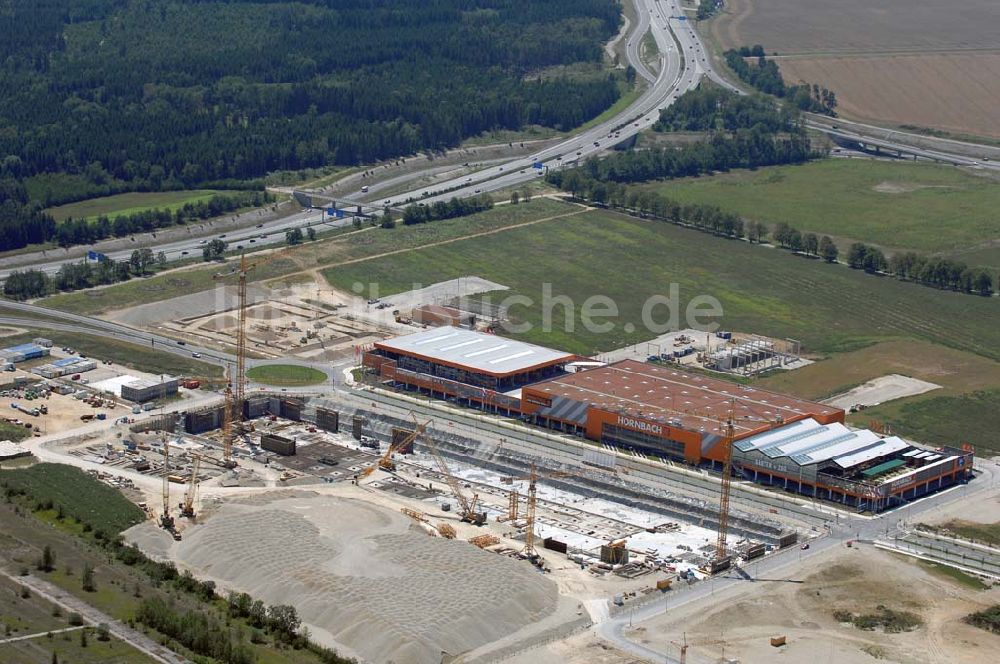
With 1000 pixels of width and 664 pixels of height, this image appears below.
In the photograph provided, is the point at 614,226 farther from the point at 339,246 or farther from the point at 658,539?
the point at 658,539

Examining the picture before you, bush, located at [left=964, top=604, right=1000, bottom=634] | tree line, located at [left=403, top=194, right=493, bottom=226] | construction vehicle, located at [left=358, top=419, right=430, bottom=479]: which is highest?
tree line, located at [left=403, top=194, right=493, bottom=226]

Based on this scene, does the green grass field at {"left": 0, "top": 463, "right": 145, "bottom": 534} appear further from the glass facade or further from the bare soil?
the glass facade

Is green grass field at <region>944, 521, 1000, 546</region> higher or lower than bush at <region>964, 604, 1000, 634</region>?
lower

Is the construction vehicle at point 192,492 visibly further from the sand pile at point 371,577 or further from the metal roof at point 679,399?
the metal roof at point 679,399

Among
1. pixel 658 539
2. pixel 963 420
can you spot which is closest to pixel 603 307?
pixel 963 420

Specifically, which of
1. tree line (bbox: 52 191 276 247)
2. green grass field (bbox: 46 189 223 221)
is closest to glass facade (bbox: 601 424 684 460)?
tree line (bbox: 52 191 276 247)

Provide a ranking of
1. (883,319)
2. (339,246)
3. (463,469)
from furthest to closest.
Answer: (339,246), (883,319), (463,469)

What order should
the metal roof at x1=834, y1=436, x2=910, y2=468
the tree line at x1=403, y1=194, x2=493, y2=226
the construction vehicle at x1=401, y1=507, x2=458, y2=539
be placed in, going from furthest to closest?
1. the tree line at x1=403, y1=194, x2=493, y2=226
2. the metal roof at x1=834, y1=436, x2=910, y2=468
3. the construction vehicle at x1=401, y1=507, x2=458, y2=539
